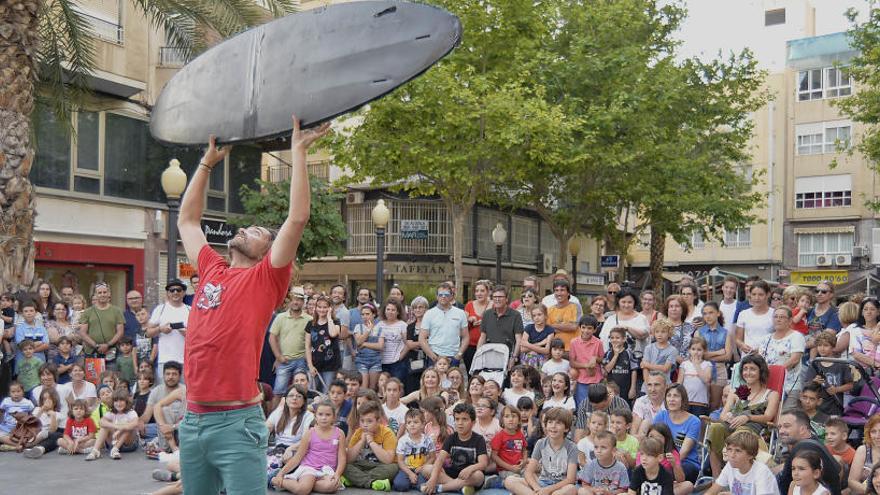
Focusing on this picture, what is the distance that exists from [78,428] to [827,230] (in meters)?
41.8

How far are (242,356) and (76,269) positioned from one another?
1970cm

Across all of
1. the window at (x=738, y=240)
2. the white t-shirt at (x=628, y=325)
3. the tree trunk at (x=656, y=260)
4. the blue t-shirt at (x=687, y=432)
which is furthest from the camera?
the window at (x=738, y=240)

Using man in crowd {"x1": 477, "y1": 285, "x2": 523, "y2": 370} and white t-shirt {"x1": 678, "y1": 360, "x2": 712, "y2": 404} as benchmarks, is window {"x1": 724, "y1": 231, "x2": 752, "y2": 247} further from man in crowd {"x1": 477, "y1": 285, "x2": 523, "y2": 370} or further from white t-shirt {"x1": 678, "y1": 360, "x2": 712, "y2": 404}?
white t-shirt {"x1": 678, "y1": 360, "x2": 712, "y2": 404}

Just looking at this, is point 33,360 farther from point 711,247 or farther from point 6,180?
point 711,247

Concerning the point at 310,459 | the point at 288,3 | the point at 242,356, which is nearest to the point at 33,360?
the point at 310,459

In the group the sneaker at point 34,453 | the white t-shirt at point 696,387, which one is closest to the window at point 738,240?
the white t-shirt at point 696,387

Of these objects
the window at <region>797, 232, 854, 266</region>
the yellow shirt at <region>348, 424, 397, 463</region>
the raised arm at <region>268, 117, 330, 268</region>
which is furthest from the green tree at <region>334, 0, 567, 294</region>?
the window at <region>797, 232, 854, 266</region>

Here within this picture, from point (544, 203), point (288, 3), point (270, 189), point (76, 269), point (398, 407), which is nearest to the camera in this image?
point (398, 407)

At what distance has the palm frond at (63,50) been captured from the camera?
1406 centimetres

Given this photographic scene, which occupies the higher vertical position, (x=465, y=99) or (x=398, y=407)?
(x=465, y=99)

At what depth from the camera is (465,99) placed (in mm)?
20969

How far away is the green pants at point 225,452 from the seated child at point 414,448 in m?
5.75

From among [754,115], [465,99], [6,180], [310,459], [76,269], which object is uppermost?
[754,115]

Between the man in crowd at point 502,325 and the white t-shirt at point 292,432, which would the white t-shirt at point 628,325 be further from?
the white t-shirt at point 292,432
